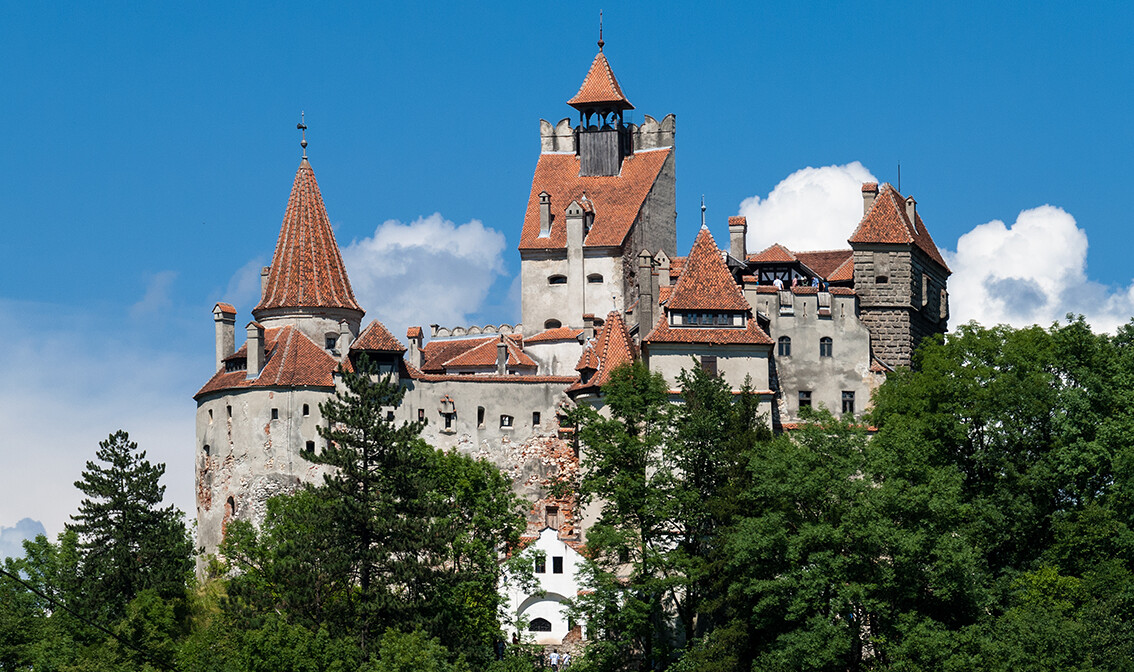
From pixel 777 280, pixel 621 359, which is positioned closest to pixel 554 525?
pixel 621 359

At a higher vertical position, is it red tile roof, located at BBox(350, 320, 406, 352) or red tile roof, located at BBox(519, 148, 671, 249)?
red tile roof, located at BBox(519, 148, 671, 249)

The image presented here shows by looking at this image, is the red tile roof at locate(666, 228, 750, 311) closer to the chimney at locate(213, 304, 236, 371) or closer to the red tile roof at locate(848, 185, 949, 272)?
the red tile roof at locate(848, 185, 949, 272)

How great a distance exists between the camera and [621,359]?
87.4 meters

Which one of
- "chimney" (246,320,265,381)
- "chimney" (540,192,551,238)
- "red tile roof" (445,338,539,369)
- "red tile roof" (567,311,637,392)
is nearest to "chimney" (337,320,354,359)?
"chimney" (246,320,265,381)

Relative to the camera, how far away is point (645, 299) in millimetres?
90812

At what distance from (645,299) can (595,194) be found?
12.5 meters

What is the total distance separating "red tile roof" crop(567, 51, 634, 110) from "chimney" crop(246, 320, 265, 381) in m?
20.8

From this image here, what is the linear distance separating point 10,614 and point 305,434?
Answer: 14994mm

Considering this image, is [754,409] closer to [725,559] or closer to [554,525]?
[725,559]

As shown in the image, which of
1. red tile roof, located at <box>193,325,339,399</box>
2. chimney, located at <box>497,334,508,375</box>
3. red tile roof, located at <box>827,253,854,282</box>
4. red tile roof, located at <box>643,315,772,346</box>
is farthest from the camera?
chimney, located at <box>497,334,508,375</box>

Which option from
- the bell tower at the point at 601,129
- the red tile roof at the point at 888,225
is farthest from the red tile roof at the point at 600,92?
the red tile roof at the point at 888,225

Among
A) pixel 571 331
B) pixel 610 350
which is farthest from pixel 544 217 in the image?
pixel 610 350

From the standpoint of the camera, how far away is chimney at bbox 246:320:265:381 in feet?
307

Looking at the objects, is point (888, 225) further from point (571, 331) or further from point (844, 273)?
point (571, 331)
